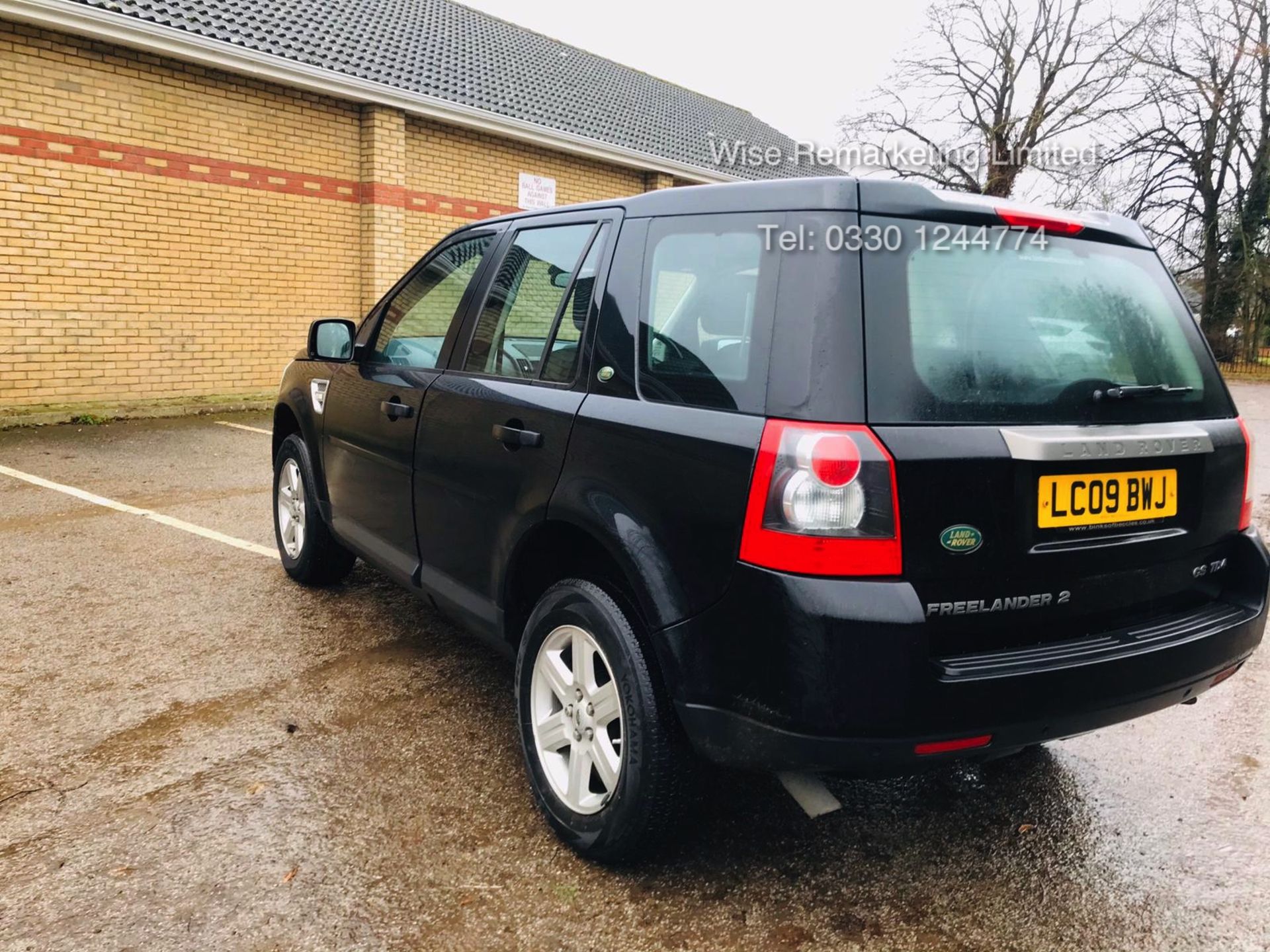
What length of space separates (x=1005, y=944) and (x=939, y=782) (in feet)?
2.75

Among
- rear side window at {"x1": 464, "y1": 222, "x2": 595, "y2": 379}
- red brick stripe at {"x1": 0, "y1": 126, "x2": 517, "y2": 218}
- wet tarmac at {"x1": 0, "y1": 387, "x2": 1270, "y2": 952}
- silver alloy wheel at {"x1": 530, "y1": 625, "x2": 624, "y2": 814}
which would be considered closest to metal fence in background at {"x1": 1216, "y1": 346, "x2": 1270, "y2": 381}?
red brick stripe at {"x1": 0, "y1": 126, "x2": 517, "y2": 218}

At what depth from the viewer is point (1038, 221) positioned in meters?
2.37

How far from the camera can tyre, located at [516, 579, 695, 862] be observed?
228 centimetres

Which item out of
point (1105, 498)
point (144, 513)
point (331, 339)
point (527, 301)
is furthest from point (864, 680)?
point (144, 513)

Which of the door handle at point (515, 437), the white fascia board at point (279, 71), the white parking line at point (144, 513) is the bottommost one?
the white parking line at point (144, 513)

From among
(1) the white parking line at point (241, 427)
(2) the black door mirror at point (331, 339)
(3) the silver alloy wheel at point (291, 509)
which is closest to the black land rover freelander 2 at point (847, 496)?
(2) the black door mirror at point (331, 339)

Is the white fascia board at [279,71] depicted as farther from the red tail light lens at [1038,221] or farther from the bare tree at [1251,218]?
the bare tree at [1251,218]

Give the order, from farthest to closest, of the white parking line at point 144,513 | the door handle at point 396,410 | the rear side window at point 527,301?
1. the white parking line at point 144,513
2. the door handle at point 396,410
3. the rear side window at point 527,301

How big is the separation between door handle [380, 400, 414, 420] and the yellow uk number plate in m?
2.22

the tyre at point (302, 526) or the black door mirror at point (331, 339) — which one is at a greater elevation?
the black door mirror at point (331, 339)

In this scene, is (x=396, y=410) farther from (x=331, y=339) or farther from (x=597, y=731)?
(x=597, y=731)

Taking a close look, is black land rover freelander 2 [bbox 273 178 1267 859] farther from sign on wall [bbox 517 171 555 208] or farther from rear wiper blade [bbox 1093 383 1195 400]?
sign on wall [bbox 517 171 555 208]

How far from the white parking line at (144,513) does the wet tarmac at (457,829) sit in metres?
1.41

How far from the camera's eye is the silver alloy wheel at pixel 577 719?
2443 mm
